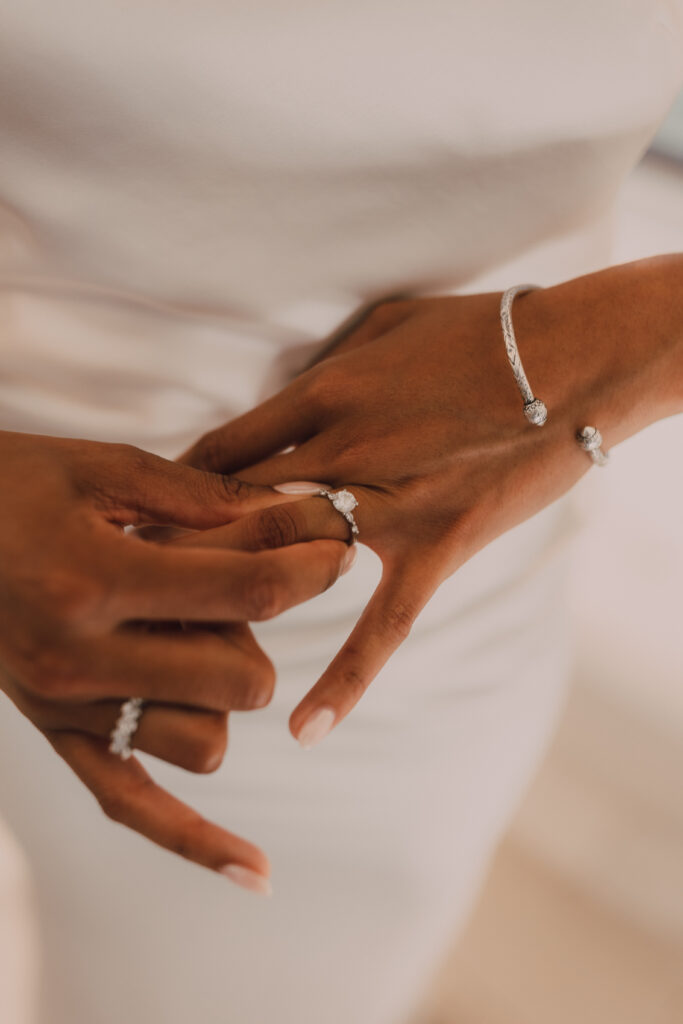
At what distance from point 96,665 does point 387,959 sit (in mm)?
766

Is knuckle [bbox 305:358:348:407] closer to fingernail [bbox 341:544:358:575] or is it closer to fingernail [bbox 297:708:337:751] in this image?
fingernail [bbox 341:544:358:575]

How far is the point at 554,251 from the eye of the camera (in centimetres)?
86

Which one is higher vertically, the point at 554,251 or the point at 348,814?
the point at 554,251

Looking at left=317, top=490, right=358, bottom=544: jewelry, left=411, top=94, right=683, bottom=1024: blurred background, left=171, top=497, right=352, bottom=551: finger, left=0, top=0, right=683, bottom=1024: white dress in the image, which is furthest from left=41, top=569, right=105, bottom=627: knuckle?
left=411, top=94, right=683, bottom=1024: blurred background

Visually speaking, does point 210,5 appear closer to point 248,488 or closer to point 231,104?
point 231,104

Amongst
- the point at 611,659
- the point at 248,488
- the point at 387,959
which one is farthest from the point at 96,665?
the point at 611,659

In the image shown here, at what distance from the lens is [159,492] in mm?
585

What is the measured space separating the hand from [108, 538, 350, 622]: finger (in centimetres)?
10

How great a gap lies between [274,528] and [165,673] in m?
0.13

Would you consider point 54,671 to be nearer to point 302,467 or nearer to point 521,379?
point 302,467

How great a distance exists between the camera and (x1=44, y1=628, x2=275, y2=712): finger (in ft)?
1.62

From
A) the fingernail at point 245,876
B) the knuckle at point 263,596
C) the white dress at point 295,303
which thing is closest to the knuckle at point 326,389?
the white dress at point 295,303

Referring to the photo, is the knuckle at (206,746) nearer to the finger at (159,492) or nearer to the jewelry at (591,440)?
the finger at (159,492)

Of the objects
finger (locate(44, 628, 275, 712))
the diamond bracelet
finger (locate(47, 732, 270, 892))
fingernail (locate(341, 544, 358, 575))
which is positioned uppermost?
the diamond bracelet
